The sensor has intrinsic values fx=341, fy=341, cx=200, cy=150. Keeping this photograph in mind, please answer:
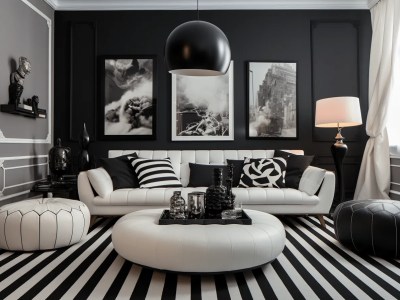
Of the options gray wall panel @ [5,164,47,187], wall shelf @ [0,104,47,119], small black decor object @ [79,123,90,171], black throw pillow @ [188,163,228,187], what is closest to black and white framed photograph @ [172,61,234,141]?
black throw pillow @ [188,163,228,187]

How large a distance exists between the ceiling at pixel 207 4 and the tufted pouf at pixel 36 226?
2.99 meters

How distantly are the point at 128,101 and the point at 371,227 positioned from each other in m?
3.21

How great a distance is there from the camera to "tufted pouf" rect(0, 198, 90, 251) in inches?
98.0

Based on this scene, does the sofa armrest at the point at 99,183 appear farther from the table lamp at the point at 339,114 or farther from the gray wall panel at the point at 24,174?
the table lamp at the point at 339,114

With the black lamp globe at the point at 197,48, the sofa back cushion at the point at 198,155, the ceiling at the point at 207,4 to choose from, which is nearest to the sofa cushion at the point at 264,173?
the sofa back cushion at the point at 198,155

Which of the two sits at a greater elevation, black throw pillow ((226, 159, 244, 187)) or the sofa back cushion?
the sofa back cushion

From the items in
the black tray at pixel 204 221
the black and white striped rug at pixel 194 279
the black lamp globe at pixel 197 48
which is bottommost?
the black and white striped rug at pixel 194 279

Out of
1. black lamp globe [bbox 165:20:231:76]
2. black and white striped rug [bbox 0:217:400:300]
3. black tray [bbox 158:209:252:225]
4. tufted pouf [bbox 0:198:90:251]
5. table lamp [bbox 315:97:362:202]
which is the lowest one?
black and white striped rug [bbox 0:217:400:300]

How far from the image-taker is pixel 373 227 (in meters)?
2.39

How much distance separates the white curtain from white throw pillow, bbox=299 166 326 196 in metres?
1.16

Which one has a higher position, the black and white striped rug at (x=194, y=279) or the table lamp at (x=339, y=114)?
the table lamp at (x=339, y=114)

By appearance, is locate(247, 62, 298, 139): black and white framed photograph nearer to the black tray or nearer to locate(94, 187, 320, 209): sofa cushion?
locate(94, 187, 320, 209): sofa cushion

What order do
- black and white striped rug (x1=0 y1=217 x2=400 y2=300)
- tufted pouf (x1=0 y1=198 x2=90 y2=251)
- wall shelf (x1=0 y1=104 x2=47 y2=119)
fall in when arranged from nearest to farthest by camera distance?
black and white striped rug (x1=0 y1=217 x2=400 y2=300) < tufted pouf (x1=0 y1=198 x2=90 y2=251) < wall shelf (x1=0 y1=104 x2=47 y2=119)

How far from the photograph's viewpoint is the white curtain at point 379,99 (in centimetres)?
400
